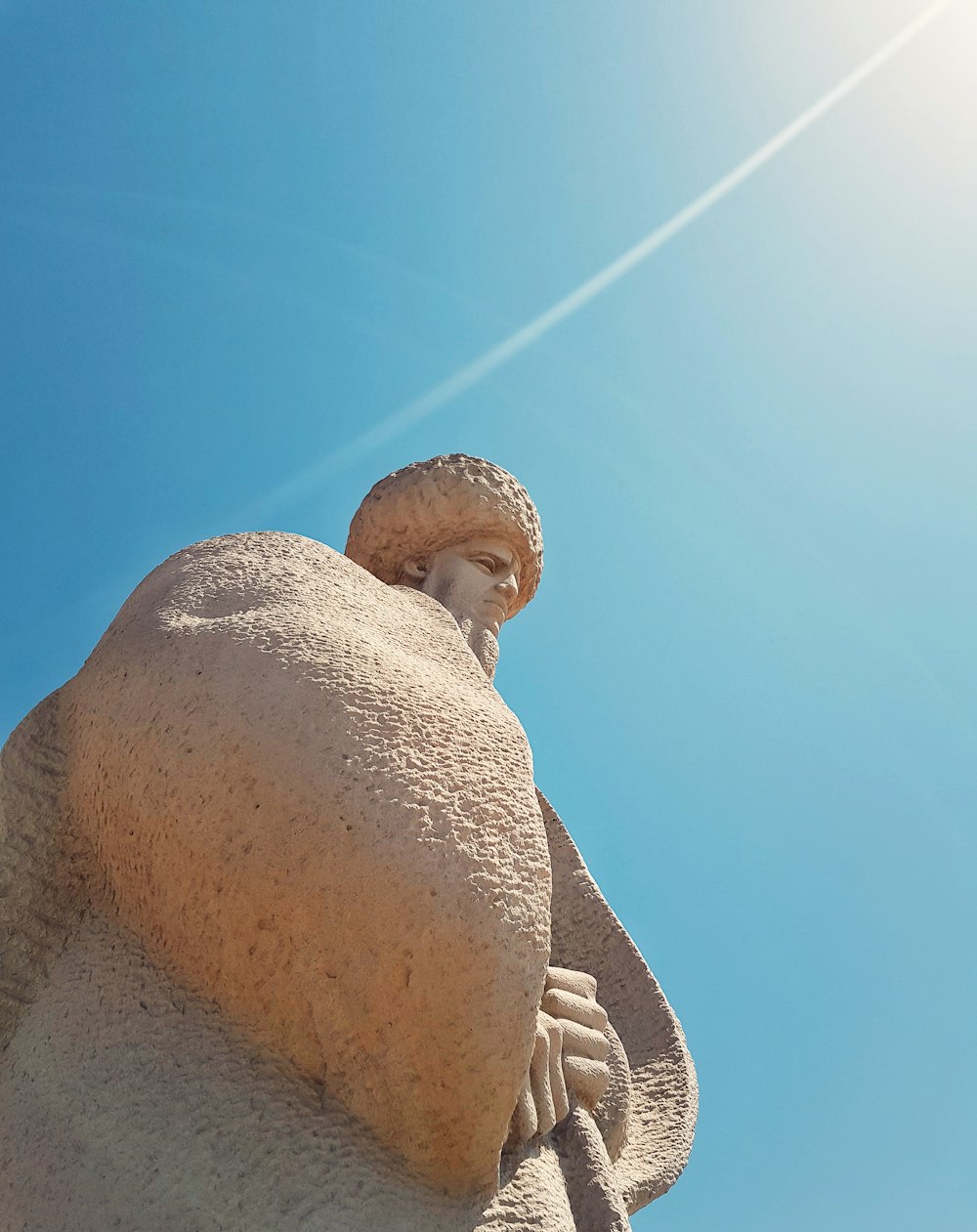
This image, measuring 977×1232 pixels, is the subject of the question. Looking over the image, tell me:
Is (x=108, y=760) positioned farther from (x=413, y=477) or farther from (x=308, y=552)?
(x=413, y=477)

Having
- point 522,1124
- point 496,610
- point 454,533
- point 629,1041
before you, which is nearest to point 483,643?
point 496,610

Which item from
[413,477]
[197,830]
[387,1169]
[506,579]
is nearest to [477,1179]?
[387,1169]

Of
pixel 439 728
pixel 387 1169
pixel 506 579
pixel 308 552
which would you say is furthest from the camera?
pixel 506 579

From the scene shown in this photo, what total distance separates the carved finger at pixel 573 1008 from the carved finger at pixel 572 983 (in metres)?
0.02

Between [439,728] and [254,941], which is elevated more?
[439,728]

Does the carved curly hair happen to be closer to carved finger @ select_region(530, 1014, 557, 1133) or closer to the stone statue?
the stone statue

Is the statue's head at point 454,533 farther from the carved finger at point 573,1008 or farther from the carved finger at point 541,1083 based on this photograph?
the carved finger at point 541,1083

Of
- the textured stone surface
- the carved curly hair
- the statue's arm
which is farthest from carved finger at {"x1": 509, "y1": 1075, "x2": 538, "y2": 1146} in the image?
the carved curly hair

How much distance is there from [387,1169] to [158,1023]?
39 centimetres

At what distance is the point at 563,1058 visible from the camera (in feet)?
6.26

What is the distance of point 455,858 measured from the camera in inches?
60.6

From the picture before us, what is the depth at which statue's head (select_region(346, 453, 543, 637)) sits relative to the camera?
275cm

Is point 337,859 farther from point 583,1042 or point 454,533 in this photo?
point 454,533

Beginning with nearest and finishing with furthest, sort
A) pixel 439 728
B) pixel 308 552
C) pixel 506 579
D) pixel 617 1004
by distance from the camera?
pixel 439 728 → pixel 308 552 → pixel 617 1004 → pixel 506 579
